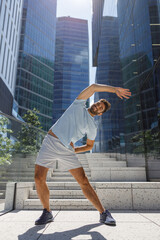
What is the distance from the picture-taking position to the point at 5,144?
412 cm

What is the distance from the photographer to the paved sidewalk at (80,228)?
193 centimetres

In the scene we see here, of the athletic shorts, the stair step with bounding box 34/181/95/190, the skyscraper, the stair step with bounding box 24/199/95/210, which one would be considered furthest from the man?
the skyscraper

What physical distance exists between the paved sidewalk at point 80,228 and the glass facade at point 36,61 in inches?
2054

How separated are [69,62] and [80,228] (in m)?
96.8

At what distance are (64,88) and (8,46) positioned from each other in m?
58.0

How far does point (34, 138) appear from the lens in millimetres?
5906

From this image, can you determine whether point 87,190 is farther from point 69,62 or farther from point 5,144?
point 69,62

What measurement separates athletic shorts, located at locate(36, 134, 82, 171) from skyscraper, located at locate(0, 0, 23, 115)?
2628 centimetres

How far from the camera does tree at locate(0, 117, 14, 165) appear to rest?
12.9 ft

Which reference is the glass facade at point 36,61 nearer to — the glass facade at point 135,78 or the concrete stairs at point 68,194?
the glass facade at point 135,78

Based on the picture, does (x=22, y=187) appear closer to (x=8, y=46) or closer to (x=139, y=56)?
(x=139, y=56)

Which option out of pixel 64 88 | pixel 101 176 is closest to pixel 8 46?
pixel 101 176

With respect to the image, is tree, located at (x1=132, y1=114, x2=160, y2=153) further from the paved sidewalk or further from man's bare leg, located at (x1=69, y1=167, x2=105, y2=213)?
man's bare leg, located at (x1=69, y1=167, x2=105, y2=213)

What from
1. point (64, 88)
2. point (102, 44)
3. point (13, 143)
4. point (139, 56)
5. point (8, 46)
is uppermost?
point (102, 44)
